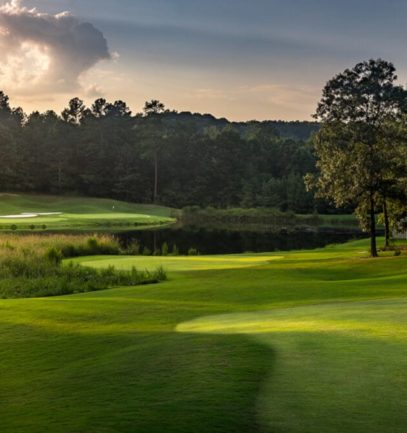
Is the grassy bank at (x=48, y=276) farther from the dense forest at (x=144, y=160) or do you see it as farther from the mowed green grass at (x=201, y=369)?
the dense forest at (x=144, y=160)

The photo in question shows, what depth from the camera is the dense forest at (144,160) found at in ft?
373

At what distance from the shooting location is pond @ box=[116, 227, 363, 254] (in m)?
54.4

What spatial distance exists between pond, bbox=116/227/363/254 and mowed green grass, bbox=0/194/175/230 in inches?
329

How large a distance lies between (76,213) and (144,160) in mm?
43105

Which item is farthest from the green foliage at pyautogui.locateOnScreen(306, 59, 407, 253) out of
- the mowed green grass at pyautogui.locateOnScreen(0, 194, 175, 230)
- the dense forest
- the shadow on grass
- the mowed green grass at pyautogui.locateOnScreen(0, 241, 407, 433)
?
the dense forest

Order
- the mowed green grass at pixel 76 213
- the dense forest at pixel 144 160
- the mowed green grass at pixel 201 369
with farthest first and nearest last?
the dense forest at pixel 144 160
the mowed green grass at pixel 76 213
the mowed green grass at pixel 201 369

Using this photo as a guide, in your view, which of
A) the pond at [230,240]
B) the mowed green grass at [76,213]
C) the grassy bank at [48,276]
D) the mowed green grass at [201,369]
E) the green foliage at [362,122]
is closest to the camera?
the mowed green grass at [201,369]

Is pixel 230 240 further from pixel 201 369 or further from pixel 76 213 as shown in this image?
pixel 201 369

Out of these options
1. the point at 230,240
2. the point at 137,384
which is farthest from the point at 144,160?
the point at 137,384

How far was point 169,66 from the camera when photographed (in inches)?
1390

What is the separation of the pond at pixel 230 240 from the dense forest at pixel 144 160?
35.6m

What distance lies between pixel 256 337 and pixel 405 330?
7.42ft

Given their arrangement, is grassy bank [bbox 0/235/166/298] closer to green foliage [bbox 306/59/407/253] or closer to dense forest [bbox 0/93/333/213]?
green foliage [bbox 306/59/407/253]

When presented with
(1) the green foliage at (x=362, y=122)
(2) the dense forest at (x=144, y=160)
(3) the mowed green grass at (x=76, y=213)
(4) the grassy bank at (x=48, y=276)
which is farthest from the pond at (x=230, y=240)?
(2) the dense forest at (x=144, y=160)
